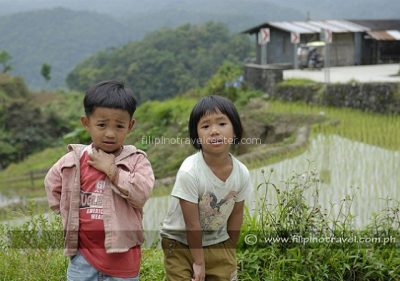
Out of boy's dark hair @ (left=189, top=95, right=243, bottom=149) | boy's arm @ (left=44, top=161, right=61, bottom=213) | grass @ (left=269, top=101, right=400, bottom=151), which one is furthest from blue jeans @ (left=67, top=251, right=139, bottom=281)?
grass @ (left=269, top=101, right=400, bottom=151)

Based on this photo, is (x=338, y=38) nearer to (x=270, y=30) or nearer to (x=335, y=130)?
(x=270, y=30)

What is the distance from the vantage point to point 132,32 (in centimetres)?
8244

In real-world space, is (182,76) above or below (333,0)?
below

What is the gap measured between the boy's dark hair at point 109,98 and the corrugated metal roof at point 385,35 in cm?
1905

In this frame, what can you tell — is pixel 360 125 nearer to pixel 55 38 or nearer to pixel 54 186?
pixel 54 186

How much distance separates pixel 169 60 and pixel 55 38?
129 ft

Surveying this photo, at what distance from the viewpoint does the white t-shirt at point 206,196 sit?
2021 millimetres

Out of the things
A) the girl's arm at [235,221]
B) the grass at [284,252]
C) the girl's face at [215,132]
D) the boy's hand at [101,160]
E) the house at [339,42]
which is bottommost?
the grass at [284,252]

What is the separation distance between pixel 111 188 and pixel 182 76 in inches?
1362

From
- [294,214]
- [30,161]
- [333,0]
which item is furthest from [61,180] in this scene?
[333,0]

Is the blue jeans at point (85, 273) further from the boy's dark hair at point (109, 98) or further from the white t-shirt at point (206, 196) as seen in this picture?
the boy's dark hair at point (109, 98)

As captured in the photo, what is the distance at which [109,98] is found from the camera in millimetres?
1922

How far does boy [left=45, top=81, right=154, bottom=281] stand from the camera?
188 centimetres

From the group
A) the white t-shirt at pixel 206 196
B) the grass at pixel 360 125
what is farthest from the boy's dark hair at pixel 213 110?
the grass at pixel 360 125
